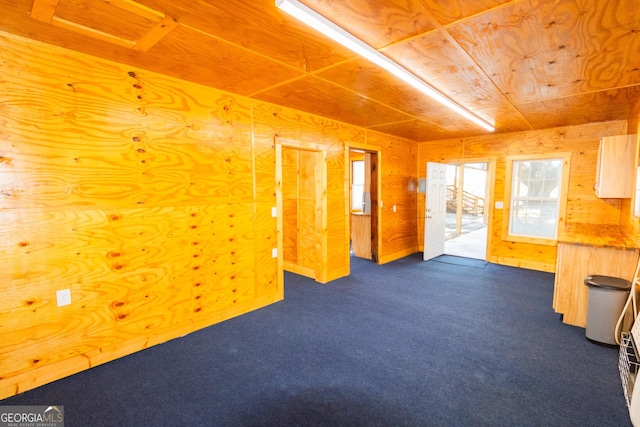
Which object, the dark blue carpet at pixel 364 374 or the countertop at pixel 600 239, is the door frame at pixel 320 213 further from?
the countertop at pixel 600 239

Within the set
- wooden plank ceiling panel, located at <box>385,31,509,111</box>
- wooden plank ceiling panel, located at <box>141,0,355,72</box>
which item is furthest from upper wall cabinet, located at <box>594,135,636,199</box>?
wooden plank ceiling panel, located at <box>141,0,355,72</box>

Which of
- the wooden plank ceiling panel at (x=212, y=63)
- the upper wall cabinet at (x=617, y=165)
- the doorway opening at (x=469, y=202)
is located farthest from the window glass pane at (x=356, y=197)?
the wooden plank ceiling panel at (x=212, y=63)

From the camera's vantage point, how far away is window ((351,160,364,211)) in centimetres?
796

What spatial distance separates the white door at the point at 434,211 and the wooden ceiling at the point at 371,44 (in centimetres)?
257

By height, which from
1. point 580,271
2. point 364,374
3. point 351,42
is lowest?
point 364,374

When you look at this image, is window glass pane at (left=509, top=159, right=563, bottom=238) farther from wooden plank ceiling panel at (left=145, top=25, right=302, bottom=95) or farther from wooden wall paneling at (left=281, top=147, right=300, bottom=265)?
wooden plank ceiling panel at (left=145, top=25, right=302, bottom=95)

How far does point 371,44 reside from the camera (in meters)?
2.04

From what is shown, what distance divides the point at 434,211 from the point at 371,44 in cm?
465

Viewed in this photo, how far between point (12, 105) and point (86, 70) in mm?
555

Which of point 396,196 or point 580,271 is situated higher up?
point 396,196

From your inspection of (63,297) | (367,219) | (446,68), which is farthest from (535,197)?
(63,297)

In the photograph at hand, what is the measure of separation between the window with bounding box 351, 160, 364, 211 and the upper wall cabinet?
4.81 m

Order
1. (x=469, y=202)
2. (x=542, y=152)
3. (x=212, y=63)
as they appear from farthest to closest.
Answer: (x=469, y=202)
(x=542, y=152)
(x=212, y=63)

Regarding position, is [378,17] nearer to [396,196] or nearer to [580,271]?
[580,271]
